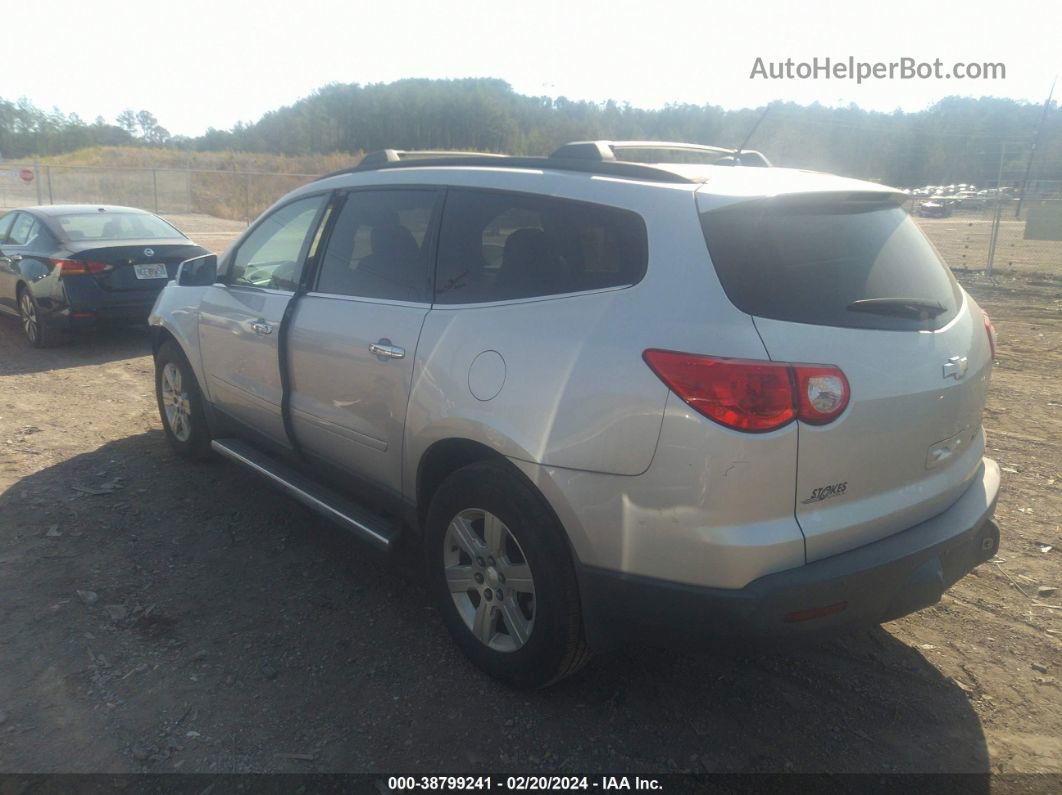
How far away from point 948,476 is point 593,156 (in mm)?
1716

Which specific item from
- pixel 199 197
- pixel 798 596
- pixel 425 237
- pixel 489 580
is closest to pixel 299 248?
Answer: pixel 425 237

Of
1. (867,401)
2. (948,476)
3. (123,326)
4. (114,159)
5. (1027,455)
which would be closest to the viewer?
(867,401)

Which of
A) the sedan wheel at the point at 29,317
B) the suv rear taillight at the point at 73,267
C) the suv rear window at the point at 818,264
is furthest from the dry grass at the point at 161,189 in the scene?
the suv rear window at the point at 818,264

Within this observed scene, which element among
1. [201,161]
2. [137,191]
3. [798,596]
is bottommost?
[798,596]

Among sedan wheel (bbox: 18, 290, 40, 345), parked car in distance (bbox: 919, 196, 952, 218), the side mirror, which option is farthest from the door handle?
parked car in distance (bbox: 919, 196, 952, 218)

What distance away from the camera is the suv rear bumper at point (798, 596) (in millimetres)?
2443

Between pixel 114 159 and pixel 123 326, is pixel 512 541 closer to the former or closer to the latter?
pixel 123 326

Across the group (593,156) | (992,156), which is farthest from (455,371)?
(992,156)

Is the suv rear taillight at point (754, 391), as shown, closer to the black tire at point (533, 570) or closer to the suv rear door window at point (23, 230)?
the black tire at point (533, 570)

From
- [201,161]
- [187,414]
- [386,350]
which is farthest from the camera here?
[201,161]

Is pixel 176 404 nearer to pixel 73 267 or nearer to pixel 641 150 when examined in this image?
pixel 641 150

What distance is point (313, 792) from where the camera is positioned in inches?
103

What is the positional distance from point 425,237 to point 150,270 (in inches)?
251

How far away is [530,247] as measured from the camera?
3072 millimetres
